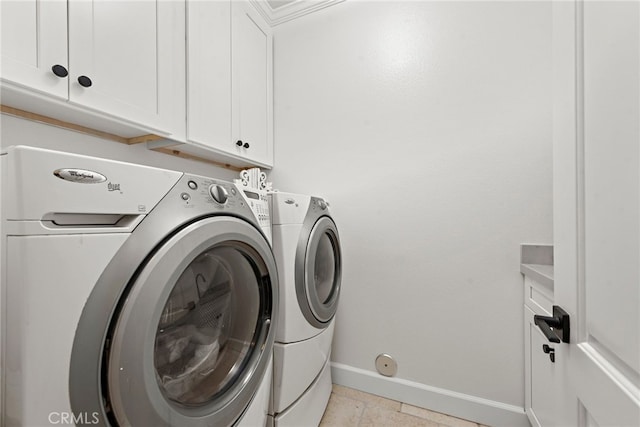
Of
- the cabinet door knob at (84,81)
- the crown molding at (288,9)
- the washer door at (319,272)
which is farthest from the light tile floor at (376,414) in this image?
the crown molding at (288,9)

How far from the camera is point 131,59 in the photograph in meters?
0.94

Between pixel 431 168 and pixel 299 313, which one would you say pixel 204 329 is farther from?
pixel 431 168

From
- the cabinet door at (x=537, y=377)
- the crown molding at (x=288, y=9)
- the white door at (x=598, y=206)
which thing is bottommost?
the cabinet door at (x=537, y=377)

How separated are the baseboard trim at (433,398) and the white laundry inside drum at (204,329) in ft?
3.44

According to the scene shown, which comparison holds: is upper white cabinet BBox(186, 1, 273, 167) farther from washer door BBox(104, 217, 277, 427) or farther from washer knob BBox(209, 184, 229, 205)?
washer door BBox(104, 217, 277, 427)

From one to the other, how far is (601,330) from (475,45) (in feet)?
4.75

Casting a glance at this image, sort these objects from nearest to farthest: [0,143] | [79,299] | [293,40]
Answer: [79,299], [0,143], [293,40]

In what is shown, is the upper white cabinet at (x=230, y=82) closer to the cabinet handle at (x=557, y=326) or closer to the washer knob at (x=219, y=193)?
the washer knob at (x=219, y=193)

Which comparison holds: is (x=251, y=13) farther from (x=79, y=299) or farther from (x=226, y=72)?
(x=79, y=299)

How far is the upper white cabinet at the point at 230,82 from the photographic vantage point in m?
1.18

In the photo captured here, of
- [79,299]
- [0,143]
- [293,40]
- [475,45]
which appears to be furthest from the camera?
[293,40]

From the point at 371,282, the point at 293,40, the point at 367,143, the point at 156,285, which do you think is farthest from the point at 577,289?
the point at 293,40

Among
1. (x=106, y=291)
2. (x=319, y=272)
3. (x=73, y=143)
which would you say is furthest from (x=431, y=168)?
(x=73, y=143)

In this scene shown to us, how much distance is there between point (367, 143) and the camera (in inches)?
60.4
